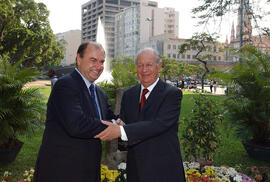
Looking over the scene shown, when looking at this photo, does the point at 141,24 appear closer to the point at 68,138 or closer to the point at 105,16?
the point at 105,16

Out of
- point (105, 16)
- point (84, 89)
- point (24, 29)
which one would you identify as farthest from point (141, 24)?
point (84, 89)

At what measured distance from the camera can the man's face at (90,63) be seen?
2.80 meters

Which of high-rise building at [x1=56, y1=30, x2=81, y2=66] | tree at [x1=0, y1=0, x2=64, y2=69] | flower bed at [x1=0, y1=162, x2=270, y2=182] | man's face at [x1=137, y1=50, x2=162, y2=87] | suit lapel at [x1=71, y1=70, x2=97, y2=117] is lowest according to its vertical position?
flower bed at [x1=0, y1=162, x2=270, y2=182]

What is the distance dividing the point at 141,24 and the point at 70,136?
321 feet

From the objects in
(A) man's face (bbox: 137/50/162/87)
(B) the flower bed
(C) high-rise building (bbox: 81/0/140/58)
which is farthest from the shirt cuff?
(C) high-rise building (bbox: 81/0/140/58)

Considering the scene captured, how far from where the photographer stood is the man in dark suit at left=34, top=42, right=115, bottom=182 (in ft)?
8.11

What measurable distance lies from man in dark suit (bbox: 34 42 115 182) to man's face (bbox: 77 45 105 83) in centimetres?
9

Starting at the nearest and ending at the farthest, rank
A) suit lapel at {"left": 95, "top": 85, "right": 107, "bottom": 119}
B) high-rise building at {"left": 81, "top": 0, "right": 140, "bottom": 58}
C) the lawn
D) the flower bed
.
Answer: suit lapel at {"left": 95, "top": 85, "right": 107, "bottom": 119}
the flower bed
the lawn
high-rise building at {"left": 81, "top": 0, "right": 140, "bottom": 58}

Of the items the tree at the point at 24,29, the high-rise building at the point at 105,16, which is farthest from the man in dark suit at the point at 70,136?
the high-rise building at the point at 105,16

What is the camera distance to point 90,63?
2.81 m

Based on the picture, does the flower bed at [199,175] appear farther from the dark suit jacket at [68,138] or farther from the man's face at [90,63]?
the man's face at [90,63]

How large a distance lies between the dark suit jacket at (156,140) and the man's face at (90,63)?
0.64 metres

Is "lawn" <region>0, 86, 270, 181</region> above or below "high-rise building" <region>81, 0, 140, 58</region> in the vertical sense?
below

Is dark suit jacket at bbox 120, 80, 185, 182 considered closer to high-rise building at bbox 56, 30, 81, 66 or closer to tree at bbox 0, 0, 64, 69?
Answer: tree at bbox 0, 0, 64, 69
